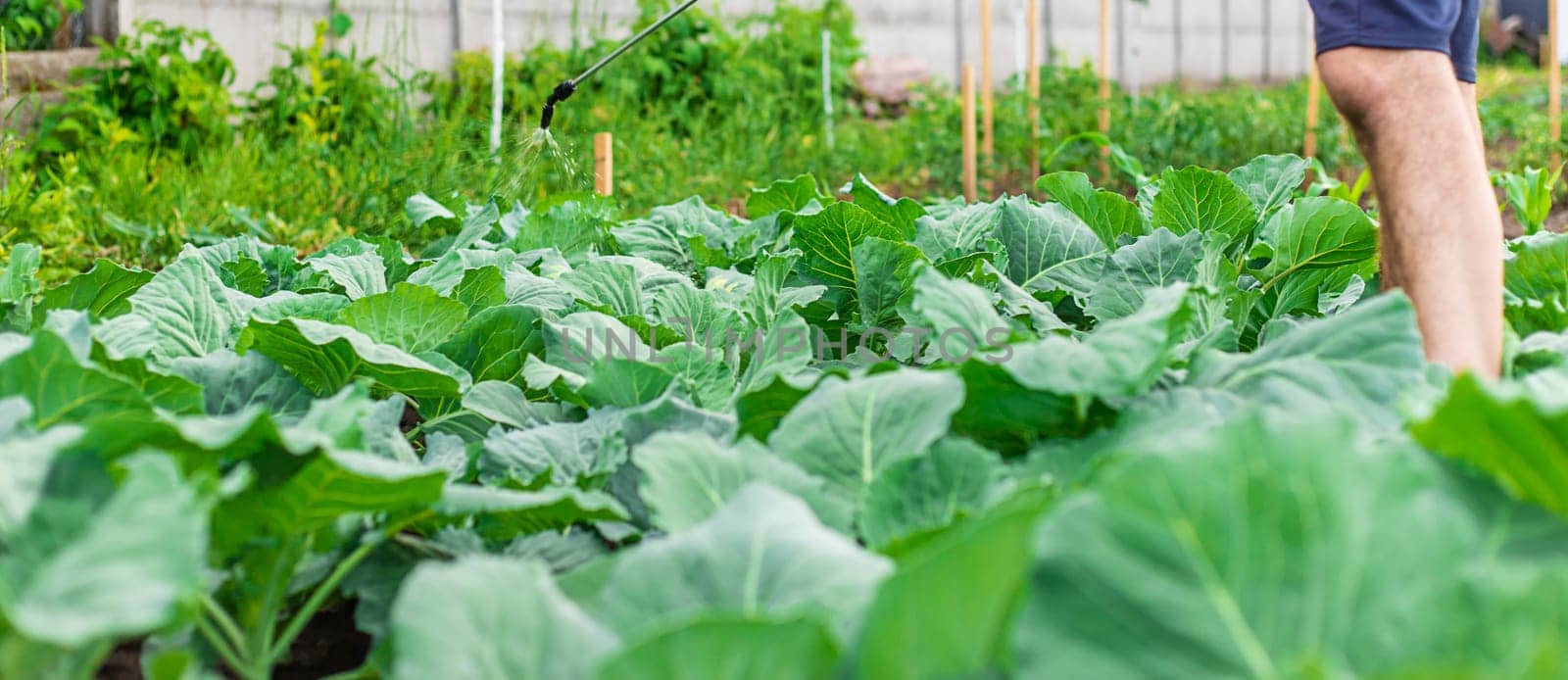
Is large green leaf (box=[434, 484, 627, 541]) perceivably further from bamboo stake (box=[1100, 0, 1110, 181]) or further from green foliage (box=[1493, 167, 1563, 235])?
bamboo stake (box=[1100, 0, 1110, 181])

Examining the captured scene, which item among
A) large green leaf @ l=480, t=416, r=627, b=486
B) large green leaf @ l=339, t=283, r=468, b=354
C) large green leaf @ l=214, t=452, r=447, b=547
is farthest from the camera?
large green leaf @ l=339, t=283, r=468, b=354

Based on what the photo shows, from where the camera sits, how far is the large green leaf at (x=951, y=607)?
0.65m

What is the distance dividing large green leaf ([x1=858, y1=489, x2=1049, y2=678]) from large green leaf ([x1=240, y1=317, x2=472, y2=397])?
0.66m

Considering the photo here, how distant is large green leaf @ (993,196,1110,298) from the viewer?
157cm

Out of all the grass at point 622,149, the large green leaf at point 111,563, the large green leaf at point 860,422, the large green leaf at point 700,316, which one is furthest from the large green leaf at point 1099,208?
the large green leaf at point 111,563

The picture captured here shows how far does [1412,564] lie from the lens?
623 millimetres

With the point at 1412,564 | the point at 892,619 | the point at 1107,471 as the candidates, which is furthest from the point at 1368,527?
the point at 892,619

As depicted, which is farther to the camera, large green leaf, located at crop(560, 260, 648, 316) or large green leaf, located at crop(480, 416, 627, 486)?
large green leaf, located at crop(560, 260, 648, 316)

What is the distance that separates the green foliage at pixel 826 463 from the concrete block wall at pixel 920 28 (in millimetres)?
4360

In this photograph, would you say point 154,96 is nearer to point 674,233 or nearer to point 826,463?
point 674,233

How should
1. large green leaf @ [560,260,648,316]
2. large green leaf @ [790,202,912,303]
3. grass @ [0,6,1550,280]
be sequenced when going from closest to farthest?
large green leaf @ [790,202,912,303], large green leaf @ [560,260,648,316], grass @ [0,6,1550,280]

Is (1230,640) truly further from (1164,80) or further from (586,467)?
(1164,80)

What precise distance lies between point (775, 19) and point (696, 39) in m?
0.78

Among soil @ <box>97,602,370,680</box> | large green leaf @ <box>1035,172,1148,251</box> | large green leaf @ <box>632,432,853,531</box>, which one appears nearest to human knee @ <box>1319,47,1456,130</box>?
large green leaf @ <box>1035,172,1148,251</box>
